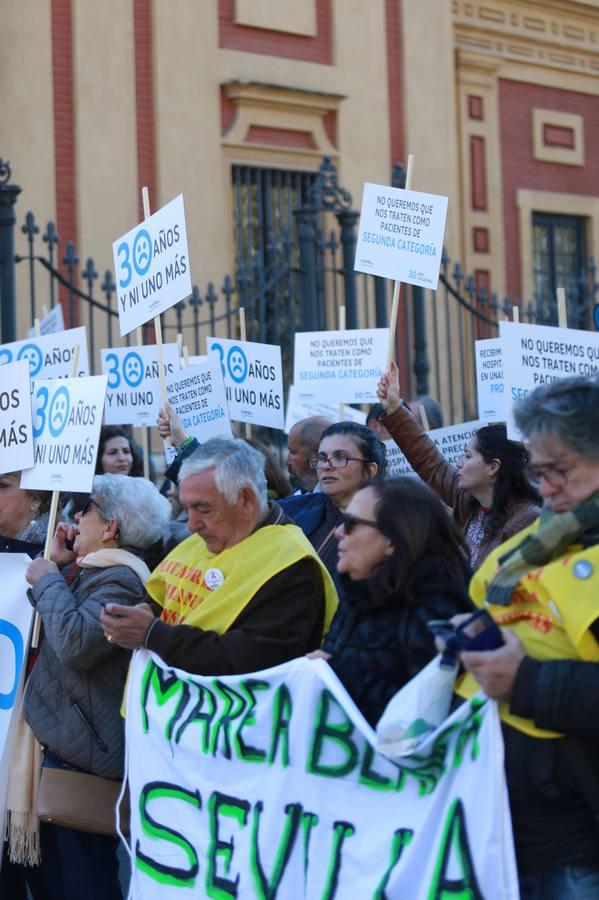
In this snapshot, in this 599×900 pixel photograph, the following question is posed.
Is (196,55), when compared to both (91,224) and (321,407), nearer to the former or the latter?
A: (91,224)

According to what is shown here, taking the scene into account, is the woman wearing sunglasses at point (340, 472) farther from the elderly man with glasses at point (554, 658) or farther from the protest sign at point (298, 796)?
the elderly man with glasses at point (554, 658)

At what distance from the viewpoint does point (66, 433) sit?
543cm

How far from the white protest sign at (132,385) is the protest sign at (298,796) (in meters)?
3.95

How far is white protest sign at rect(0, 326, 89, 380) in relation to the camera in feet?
23.8

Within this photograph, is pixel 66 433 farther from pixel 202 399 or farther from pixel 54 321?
pixel 54 321

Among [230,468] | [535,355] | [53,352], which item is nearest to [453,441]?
[535,355]

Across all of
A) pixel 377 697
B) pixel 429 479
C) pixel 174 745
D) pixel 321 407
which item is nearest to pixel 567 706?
pixel 377 697

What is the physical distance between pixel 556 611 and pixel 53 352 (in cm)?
472

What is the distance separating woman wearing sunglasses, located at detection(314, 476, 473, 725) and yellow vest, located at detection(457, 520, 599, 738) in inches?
12.3

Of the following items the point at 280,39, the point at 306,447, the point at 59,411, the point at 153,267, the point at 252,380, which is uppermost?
the point at 280,39

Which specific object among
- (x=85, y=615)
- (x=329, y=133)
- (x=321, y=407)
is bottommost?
(x=85, y=615)

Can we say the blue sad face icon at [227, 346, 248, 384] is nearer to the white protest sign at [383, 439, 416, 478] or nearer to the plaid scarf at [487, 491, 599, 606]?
the white protest sign at [383, 439, 416, 478]

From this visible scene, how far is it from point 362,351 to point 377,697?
172 inches

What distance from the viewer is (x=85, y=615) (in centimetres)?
454
